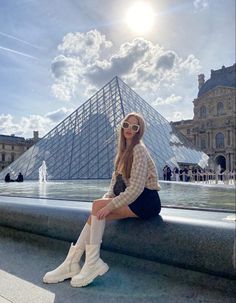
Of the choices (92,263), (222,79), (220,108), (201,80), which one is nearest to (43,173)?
(92,263)

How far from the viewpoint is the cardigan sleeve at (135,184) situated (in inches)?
90.2

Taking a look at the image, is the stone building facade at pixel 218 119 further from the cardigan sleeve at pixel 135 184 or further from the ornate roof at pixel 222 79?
the cardigan sleeve at pixel 135 184

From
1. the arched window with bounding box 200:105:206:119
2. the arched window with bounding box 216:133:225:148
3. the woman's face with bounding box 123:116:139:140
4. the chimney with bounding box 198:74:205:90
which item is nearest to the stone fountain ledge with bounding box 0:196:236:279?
the woman's face with bounding box 123:116:139:140

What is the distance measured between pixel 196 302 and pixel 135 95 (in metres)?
24.8

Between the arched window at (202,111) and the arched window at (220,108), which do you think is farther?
the arched window at (202,111)

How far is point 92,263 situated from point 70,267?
0.58 feet

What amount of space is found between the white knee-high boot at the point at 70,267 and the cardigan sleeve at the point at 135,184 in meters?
0.28

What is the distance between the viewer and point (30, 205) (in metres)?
3.48

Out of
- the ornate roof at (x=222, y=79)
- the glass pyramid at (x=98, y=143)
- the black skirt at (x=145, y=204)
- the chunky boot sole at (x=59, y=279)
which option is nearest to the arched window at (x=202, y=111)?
the ornate roof at (x=222, y=79)

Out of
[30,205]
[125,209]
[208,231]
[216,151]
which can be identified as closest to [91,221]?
[125,209]

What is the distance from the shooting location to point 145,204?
2396mm

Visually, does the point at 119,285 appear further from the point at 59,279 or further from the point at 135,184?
the point at 135,184

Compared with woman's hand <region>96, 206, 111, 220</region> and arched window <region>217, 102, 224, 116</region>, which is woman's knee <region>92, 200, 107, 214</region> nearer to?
woman's hand <region>96, 206, 111, 220</region>

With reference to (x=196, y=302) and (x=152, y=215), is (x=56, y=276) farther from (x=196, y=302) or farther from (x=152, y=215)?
(x=196, y=302)
